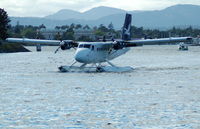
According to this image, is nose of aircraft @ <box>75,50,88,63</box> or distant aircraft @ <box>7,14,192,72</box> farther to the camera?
distant aircraft @ <box>7,14,192,72</box>

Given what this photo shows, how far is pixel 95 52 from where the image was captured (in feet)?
190

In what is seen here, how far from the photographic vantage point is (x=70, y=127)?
2173 cm

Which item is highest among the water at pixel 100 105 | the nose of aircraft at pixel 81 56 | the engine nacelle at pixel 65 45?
the engine nacelle at pixel 65 45

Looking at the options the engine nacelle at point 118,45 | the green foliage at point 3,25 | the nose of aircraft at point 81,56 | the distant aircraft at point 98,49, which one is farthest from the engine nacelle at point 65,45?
the green foliage at point 3,25

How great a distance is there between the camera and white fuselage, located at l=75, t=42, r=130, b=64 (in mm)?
55094

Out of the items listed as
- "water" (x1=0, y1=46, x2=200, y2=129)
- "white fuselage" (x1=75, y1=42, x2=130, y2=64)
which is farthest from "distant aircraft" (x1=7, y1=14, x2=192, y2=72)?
"water" (x1=0, y1=46, x2=200, y2=129)

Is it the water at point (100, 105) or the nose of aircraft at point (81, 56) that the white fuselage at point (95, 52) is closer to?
the nose of aircraft at point (81, 56)

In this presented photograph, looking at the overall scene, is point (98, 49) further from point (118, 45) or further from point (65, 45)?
point (65, 45)

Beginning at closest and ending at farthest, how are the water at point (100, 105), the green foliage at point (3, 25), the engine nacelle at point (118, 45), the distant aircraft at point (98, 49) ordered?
the water at point (100, 105) → the distant aircraft at point (98, 49) → the engine nacelle at point (118, 45) → the green foliage at point (3, 25)

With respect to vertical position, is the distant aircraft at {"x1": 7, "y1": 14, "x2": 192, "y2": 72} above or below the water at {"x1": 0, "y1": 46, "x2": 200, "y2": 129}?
above

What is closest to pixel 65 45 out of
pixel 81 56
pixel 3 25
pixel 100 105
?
pixel 81 56

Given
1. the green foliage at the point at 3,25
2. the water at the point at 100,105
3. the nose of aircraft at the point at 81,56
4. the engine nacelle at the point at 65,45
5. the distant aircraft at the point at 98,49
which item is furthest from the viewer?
the green foliage at the point at 3,25

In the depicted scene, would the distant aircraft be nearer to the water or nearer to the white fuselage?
the white fuselage

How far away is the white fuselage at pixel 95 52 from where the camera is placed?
55.1 metres
